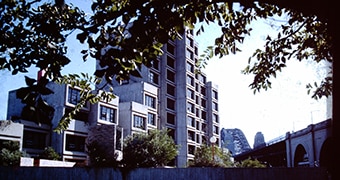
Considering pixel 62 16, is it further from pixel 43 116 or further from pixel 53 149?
pixel 53 149

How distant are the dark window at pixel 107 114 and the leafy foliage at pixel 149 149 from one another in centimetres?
637

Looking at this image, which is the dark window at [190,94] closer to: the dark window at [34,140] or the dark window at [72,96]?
the dark window at [72,96]

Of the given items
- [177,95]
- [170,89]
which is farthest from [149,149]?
[177,95]

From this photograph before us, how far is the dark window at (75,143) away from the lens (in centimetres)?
3722

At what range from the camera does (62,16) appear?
4.58m

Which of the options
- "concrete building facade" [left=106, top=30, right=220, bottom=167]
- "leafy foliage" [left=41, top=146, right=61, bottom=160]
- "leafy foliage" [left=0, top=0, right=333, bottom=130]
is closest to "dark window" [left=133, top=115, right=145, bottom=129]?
"concrete building facade" [left=106, top=30, right=220, bottom=167]

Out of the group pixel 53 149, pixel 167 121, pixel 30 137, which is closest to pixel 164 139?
pixel 53 149

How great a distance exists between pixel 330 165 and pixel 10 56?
124 inches

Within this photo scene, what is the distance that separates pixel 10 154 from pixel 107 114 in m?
14.0

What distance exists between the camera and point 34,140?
35.7 meters

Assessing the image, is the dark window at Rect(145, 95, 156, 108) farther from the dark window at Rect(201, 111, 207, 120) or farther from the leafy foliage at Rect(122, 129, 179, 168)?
the dark window at Rect(201, 111, 207, 120)

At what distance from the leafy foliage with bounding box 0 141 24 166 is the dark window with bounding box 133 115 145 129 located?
53.8 ft

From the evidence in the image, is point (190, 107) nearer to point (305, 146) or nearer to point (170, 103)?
point (170, 103)

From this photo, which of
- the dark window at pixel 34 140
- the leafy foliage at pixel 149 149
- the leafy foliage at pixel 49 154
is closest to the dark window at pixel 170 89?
the leafy foliage at pixel 149 149
